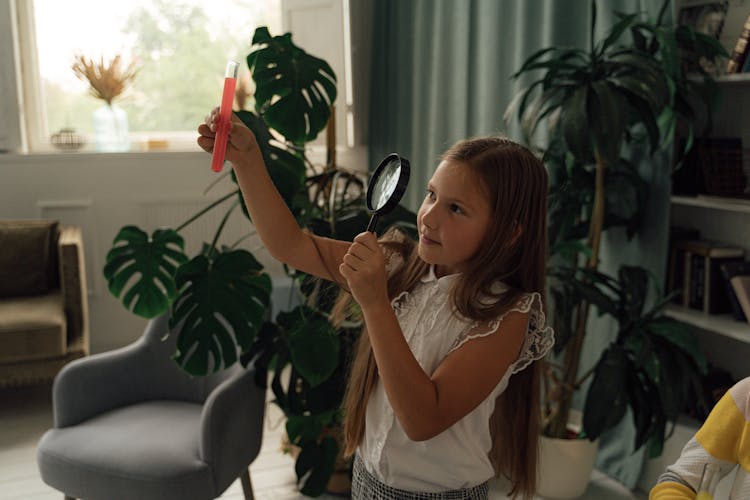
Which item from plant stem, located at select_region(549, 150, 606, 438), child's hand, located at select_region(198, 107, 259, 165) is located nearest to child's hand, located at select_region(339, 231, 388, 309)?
child's hand, located at select_region(198, 107, 259, 165)

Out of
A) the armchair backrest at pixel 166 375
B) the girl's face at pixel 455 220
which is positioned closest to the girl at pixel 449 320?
the girl's face at pixel 455 220

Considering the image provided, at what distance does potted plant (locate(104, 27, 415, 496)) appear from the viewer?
6.53ft

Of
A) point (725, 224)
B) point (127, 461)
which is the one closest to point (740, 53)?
point (725, 224)

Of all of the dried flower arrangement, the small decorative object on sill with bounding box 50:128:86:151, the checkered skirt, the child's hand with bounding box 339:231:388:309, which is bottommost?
the checkered skirt

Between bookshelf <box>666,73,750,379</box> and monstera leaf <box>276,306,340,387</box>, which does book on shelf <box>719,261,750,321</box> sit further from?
monstera leaf <box>276,306,340,387</box>

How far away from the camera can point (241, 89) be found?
405 cm

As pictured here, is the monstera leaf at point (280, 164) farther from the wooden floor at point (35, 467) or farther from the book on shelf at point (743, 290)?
the book on shelf at point (743, 290)

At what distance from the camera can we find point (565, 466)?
2.51 m

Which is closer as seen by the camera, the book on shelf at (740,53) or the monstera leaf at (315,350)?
the monstera leaf at (315,350)

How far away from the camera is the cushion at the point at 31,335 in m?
3.02

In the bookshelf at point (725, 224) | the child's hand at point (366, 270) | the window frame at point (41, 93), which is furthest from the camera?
the window frame at point (41, 93)

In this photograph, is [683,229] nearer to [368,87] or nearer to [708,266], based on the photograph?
[708,266]

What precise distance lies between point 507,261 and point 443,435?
28cm

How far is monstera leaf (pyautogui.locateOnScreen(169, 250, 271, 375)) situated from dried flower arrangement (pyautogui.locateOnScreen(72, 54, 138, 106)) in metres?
2.31
